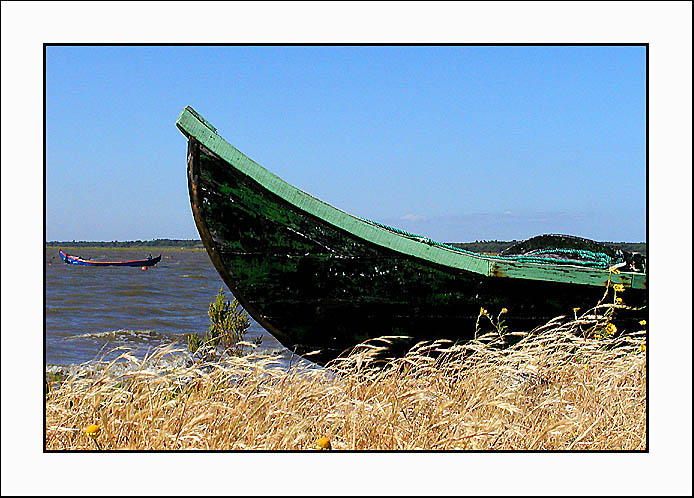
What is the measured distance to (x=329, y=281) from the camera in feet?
13.0

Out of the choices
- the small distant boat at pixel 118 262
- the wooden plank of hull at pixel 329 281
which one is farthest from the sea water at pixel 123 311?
the wooden plank of hull at pixel 329 281

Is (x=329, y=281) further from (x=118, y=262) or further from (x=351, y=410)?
(x=118, y=262)

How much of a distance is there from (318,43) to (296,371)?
157cm

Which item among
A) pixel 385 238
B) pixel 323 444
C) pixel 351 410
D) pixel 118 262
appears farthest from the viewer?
pixel 118 262

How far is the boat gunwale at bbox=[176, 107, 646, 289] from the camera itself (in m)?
3.74

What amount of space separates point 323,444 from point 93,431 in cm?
92

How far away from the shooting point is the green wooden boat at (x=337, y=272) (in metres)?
3.79

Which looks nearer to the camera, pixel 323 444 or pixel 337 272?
pixel 323 444

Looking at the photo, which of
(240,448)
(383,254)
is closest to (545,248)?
(383,254)

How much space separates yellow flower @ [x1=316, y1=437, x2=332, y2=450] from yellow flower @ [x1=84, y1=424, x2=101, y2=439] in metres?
0.88

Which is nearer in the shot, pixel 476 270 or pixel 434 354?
pixel 476 270

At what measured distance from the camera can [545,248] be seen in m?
5.81

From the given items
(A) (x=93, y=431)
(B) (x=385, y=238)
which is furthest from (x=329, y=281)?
(A) (x=93, y=431)

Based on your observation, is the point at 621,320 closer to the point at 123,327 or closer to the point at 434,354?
the point at 434,354
